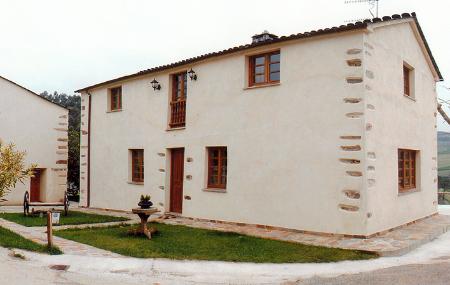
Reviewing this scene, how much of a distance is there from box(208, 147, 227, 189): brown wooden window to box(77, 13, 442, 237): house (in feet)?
0.13

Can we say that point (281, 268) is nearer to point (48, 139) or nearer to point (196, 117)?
point (196, 117)

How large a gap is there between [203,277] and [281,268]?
1310mm

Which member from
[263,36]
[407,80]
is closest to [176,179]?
[263,36]

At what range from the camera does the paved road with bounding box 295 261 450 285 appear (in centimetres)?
639

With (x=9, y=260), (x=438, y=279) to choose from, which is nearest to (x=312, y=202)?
(x=438, y=279)

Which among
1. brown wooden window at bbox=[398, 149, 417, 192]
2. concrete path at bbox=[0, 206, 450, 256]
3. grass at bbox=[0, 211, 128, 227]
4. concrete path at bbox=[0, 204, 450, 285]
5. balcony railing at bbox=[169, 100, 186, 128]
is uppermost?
balcony railing at bbox=[169, 100, 186, 128]

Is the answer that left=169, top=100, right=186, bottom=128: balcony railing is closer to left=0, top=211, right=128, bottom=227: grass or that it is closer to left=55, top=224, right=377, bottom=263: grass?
left=0, top=211, right=128, bottom=227: grass

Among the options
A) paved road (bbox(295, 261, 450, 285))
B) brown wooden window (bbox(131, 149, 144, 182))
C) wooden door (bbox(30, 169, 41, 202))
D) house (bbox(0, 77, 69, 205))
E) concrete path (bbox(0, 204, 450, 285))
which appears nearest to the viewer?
paved road (bbox(295, 261, 450, 285))

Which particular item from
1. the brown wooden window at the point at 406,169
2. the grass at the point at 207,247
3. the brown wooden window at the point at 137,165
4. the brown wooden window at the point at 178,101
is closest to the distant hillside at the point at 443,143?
the brown wooden window at the point at 406,169

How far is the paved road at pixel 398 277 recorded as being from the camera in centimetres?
639

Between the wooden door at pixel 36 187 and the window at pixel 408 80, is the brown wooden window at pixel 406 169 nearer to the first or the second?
the window at pixel 408 80

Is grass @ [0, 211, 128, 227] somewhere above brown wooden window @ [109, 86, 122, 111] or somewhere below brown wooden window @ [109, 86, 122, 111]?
below

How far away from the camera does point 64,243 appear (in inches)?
352

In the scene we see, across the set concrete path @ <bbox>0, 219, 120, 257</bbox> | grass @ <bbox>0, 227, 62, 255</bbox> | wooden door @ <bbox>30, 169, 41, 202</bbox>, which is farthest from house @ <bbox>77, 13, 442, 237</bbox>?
grass @ <bbox>0, 227, 62, 255</bbox>
